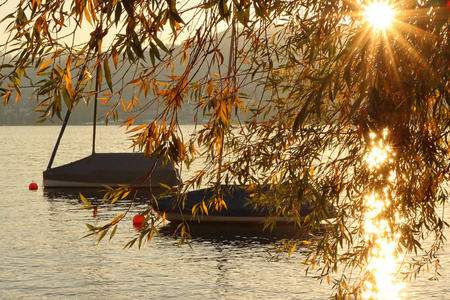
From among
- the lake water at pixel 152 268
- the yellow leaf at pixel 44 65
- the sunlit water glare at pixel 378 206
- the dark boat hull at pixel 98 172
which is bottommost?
the lake water at pixel 152 268

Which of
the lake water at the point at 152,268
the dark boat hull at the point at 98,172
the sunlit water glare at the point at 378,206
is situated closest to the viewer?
the sunlit water glare at the point at 378,206

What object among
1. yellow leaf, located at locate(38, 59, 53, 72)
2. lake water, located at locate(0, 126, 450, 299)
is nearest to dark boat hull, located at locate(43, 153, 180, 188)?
lake water, located at locate(0, 126, 450, 299)

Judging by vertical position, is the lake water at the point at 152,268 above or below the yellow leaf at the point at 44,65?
below

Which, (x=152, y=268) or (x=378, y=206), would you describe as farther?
(x=152, y=268)

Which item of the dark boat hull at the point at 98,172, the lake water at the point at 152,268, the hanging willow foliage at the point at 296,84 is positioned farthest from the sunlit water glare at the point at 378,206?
the dark boat hull at the point at 98,172

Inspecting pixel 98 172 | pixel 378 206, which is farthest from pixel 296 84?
pixel 98 172

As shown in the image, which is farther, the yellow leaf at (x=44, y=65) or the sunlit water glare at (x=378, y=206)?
the sunlit water glare at (x=378, y=206)

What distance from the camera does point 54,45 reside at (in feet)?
18.6

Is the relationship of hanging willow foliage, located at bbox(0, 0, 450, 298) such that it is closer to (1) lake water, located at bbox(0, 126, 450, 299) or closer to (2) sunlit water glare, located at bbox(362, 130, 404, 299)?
(2) sunlit water glare, located at bbox(362, 130, 404, 299)

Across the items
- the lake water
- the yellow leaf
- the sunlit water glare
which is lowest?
the lake water

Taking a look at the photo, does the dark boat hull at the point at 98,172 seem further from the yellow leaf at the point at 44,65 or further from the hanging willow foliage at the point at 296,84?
the yellow leaf at the point at 44,65

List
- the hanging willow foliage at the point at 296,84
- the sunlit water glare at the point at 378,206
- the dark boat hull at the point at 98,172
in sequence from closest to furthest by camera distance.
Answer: the hanging willow foliage at the point at 296,84 < the sunlit water glare at the point at 378,206 < the dark boat hull at the point at 98,172

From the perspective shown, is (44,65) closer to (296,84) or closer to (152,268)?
(296,84)

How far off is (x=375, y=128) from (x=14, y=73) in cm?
289
